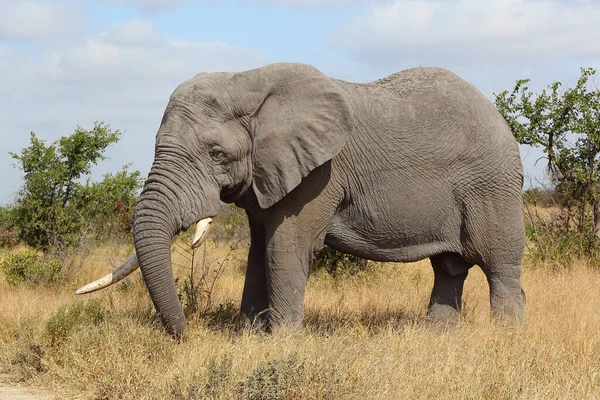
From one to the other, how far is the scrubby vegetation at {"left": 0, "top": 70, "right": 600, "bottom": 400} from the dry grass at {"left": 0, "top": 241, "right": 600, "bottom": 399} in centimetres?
2

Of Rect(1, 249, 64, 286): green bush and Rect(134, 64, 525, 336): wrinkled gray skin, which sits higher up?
Rect(134, 64, 525, 336): wrinkled gray skin

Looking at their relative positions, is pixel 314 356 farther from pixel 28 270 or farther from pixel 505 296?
pixel 28 270

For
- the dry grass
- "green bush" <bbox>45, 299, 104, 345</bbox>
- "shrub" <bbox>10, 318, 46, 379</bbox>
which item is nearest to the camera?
the dry grass

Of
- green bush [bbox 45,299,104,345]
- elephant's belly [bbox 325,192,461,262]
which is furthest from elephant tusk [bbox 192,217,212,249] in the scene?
green bush [bbox 45,299,104,345]

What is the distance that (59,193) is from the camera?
1320 cm

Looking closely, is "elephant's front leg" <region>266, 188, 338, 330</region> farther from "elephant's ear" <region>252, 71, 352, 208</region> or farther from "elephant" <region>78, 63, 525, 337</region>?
"elephant's ear" <region>252, 71, 352, 208</region>

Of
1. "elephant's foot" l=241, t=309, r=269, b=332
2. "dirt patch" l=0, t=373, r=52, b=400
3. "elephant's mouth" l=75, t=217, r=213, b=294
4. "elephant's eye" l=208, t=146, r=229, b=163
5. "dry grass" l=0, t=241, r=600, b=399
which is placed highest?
"elephant's eye" l=208, t=146, r=229, b=163

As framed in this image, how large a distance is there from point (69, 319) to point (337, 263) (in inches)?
211

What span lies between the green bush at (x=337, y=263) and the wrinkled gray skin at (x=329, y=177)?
3861mm

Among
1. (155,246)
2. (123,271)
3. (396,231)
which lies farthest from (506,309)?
(123,271)

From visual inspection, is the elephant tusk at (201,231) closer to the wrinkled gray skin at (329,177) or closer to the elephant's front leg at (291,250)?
the wrinkled gray skin at (329,177)

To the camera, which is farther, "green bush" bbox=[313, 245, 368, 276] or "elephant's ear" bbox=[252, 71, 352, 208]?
"green bush" bbox=[313, 245, 368, 276]

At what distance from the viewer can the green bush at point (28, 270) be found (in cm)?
1105

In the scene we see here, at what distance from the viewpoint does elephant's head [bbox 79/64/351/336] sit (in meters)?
6.49
